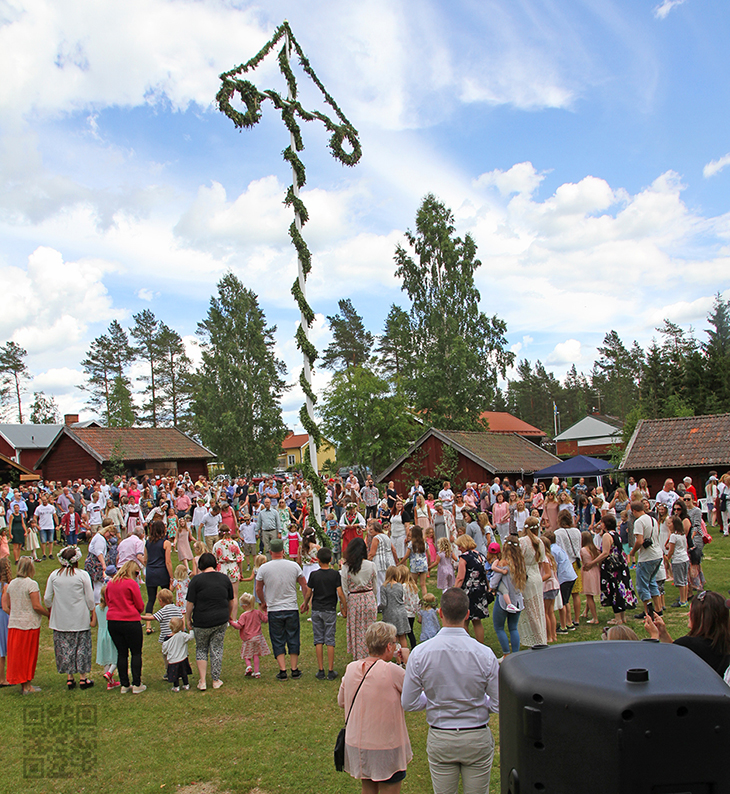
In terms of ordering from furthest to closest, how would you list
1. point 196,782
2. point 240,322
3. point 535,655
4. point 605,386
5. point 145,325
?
point 605,386, point 145,325, point 240,322, point 196,782, point 535,655

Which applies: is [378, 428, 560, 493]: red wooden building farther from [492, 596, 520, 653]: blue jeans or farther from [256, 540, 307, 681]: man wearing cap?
[256, 540, 307, 681]: man wearing cap

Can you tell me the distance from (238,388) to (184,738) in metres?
37.2

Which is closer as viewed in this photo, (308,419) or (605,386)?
(308,419)

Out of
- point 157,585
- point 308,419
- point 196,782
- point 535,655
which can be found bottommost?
point 196,782

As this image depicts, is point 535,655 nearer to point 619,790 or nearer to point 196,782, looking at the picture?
point 619,790

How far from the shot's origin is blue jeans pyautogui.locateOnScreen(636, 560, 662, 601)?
936 cm

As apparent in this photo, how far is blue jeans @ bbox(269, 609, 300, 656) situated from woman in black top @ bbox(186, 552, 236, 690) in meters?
0.64

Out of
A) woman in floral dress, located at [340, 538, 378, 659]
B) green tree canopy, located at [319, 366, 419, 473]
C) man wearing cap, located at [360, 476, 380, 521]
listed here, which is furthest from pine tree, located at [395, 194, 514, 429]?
woman in floral dress, located at [340, 538, 378, 659]

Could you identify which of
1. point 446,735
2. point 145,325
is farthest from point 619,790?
point 145,325

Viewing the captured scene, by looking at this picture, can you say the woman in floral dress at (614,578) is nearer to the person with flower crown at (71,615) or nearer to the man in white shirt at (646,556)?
the man in white shirt at (646,556)

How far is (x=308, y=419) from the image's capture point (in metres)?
10.2

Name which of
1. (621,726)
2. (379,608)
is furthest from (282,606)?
(621,726)

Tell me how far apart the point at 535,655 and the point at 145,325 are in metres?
61.3

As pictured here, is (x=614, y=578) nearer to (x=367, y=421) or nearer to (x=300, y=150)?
(x=300, y=150)
